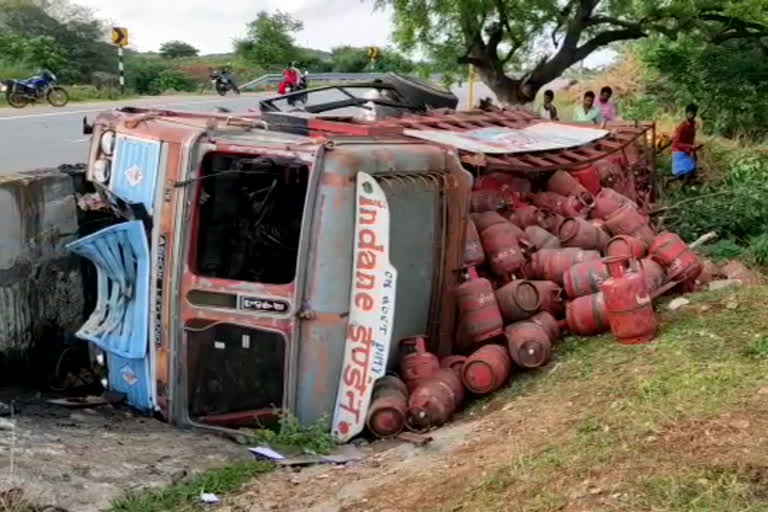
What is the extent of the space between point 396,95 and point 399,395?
179 inches

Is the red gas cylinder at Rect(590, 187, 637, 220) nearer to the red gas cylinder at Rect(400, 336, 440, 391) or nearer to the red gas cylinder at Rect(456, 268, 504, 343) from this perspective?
the red gas cylinder at Rect(456, 268, 504, 343)

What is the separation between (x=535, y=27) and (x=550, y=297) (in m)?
7.74

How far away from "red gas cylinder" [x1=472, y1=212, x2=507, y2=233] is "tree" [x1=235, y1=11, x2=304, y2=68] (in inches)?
1904

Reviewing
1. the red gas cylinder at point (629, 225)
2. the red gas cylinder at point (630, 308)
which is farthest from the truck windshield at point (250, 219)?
the red gas cylinder at point (629, 225)

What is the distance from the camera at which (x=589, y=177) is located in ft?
27.3

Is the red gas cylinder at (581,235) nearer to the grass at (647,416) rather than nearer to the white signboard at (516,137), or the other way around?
the white signboard at (516,137)

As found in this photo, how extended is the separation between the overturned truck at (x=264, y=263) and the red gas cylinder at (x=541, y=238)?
1.13 metres

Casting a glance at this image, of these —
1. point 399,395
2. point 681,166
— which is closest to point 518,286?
point 399,395

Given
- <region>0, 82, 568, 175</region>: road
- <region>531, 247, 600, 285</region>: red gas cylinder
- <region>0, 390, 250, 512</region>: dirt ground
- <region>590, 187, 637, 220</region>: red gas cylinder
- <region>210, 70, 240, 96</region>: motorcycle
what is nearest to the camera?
<region>0, 390, 250, 512</region>: dirt ground

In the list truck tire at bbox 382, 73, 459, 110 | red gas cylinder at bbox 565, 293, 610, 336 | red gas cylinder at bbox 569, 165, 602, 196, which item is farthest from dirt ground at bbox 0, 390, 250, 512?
truck tire at bbox 382, 73, 459, 110

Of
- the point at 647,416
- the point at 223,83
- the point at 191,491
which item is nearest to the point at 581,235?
the point at 647,416

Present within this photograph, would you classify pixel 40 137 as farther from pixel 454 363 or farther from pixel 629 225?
pixel 454 363

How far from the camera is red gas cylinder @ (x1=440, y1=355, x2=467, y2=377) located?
5.54 m

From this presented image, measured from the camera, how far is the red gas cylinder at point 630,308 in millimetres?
5355
